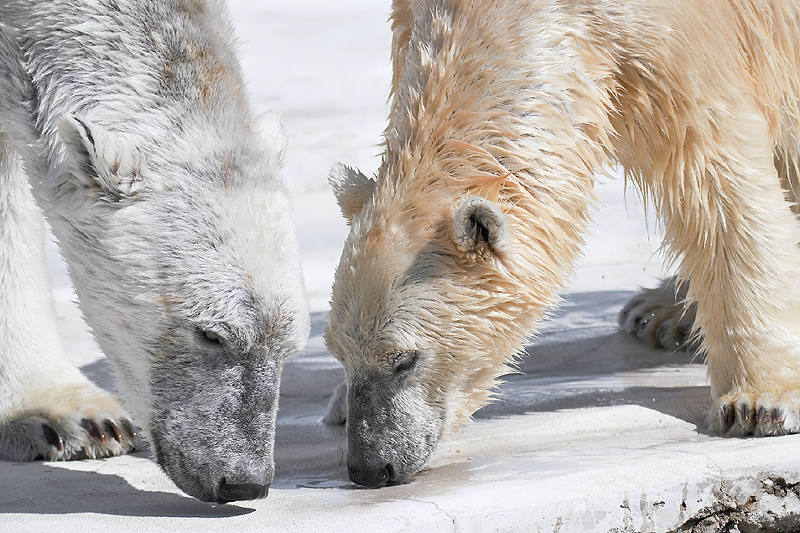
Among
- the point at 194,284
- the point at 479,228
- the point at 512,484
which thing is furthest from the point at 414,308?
the point at 194,284

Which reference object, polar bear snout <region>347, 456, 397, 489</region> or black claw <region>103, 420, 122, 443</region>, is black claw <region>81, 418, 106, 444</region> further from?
polar bear snout <region>347, 456, 397, 489</region>

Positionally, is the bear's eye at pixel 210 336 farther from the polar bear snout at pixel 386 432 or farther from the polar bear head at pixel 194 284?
the polar bear snout at pixel 386 432

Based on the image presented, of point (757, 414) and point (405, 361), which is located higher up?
point (405, 361)

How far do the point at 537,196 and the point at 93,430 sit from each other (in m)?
1.65

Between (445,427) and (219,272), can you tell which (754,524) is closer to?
(445,427)

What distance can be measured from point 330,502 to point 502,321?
2.75ft

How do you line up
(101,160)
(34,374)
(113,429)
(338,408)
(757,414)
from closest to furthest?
1. (101,160)
2. (757,414)
3. (113,429)
4. (34,374)
5. (338,408)

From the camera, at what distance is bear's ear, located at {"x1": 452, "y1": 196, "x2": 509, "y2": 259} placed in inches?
117

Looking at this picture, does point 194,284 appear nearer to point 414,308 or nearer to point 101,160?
point 101,160

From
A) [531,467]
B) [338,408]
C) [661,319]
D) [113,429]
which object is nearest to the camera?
[531,467]

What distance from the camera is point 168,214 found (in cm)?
265

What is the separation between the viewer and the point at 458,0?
340 cm

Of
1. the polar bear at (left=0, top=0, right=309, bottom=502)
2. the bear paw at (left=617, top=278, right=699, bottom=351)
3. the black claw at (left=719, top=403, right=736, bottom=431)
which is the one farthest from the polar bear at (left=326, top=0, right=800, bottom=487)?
the bear paw at (left=617, top=278, right=699, bottom=351)

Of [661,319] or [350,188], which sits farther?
[661,319]
